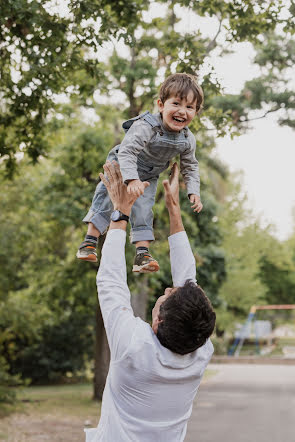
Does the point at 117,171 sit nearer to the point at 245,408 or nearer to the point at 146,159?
the point at 146,159

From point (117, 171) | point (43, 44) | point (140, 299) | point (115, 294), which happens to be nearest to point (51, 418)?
point (140, 299)

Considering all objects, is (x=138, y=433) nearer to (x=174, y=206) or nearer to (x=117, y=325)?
(x=117, y=325)

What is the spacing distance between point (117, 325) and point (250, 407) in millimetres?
15016

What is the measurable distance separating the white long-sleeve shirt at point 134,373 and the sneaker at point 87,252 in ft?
2.70

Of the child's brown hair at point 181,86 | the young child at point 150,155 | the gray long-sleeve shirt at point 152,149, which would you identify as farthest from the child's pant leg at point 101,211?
the child's brown hair at point 181,86

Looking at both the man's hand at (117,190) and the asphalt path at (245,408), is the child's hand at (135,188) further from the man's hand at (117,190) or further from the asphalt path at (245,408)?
the asphalt path at (245,408)

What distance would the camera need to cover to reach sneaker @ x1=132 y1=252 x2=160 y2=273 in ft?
11.2

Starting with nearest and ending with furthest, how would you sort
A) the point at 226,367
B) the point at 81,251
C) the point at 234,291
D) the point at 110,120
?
the point at 81,251 < the point at 110,120 < the point at 226,367 < the point at 234,291

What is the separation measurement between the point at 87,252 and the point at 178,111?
37.0 inches

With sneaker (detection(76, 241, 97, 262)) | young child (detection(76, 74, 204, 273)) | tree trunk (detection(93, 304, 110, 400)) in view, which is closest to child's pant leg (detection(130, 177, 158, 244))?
young child (detection(76, 74, 204, 273))

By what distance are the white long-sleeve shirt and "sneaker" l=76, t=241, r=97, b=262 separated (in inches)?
32.4

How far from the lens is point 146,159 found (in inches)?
136

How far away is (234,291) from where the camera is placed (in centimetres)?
3400

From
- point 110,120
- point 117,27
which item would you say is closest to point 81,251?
point 117,27
